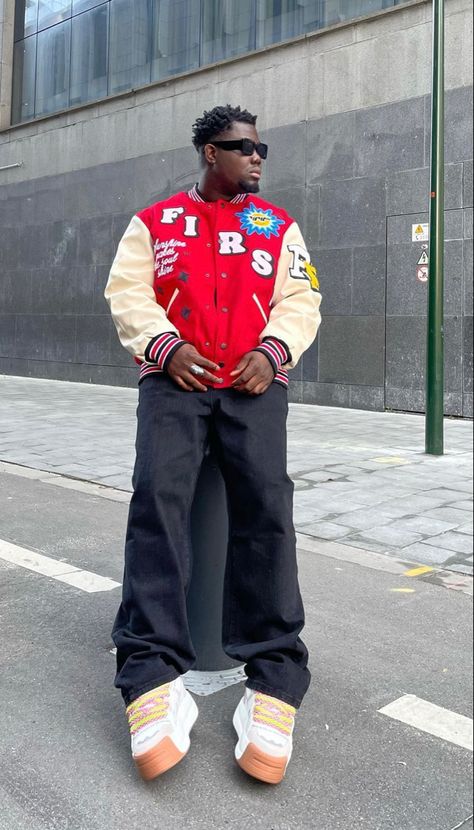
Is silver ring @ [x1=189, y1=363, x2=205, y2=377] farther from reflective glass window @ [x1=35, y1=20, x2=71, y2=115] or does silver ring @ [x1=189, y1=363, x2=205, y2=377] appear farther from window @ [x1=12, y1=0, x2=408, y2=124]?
reflective glass window @ [x1=35, y1=20, x2=71, y2=115]

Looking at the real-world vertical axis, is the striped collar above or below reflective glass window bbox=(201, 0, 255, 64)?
below

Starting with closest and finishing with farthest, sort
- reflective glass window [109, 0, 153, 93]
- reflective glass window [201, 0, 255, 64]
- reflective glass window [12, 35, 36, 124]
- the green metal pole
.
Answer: the green metal pole < reflective glass window [201, 0, 255, 64] < reflective glass window [109, 0, 153, 93] < reflective glass window [12, 35, 36, 124]

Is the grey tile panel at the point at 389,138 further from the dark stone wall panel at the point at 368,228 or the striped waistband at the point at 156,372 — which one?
the striped waistband at the point at 156,372

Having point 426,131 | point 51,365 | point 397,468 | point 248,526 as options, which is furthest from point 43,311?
point 248,526

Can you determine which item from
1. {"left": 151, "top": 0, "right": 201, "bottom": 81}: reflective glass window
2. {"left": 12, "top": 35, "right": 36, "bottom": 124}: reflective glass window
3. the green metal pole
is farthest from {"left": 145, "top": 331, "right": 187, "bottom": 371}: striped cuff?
{"left": 12, "top": 35, "right": 36, "bottom": 124}: reflective glass window

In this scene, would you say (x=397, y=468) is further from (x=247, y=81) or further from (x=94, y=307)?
(x=94, y=307)

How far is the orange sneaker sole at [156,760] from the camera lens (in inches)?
87.3

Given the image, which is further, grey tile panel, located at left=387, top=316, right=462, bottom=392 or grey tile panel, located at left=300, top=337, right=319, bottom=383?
grey tile panel, located at left=300, top=337, right=319, bottom=383

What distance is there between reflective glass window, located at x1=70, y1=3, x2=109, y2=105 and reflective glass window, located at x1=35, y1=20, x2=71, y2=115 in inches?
10.5

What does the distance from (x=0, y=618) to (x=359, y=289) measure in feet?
32.1

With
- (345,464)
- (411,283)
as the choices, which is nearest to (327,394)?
(411,283)

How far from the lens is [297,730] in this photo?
2.59m

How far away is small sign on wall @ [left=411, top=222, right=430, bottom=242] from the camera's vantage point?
11761 millimetres

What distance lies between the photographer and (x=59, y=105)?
17672mm
